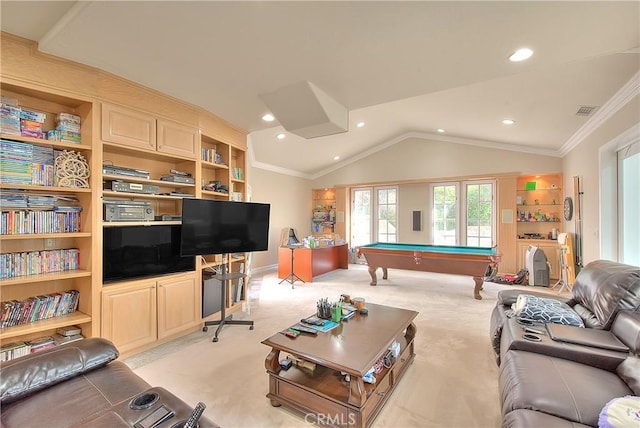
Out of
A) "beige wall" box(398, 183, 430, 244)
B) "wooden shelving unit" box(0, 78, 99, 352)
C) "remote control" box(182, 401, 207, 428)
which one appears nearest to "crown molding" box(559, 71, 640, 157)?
"beige wall" box(398, 183, 430, 244)

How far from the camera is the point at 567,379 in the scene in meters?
1.54

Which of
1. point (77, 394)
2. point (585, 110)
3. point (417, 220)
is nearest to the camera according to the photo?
point (77, 394)

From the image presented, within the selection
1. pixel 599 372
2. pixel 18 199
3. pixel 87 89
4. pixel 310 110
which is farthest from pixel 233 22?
pixel 599 372

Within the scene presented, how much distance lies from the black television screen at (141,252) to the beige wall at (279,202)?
348 cm

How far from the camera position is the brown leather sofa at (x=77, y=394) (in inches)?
48.5

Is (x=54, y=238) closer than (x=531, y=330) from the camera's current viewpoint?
No

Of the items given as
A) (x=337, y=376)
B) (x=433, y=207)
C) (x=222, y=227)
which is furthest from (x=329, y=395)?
(x=433, y=207)

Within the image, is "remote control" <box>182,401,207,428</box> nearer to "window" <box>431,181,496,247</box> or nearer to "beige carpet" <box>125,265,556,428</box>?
"beige carpet" <box>125,265,556,428</box>

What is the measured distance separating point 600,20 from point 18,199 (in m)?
4.19

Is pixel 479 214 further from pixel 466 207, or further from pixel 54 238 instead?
pixel 54 238

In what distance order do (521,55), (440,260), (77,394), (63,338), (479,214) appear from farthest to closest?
(479,214) → (440,260) → (63,338) → (521,55) → (77,394)

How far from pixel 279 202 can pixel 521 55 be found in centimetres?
594

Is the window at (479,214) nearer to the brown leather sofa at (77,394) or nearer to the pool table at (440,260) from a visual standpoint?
the pool table at (440,260)

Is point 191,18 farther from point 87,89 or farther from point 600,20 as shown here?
point 600,20
